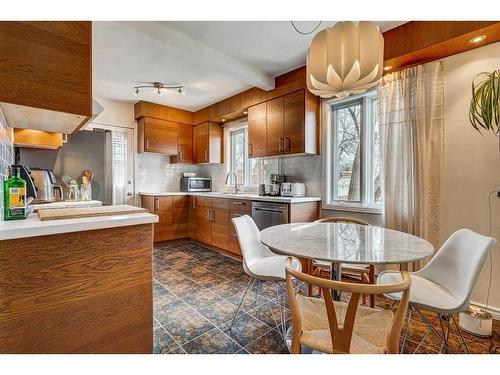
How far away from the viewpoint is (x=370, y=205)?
277 cm

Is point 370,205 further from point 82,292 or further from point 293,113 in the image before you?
point 82,292

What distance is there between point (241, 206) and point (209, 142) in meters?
1.69

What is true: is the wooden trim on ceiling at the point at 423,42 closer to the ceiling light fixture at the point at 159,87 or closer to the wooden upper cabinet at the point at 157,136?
the ceiling light fixture at the point at 159,87

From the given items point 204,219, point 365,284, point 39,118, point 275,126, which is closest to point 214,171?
point 204,219

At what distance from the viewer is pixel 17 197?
1.20m

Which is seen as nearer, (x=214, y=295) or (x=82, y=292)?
(x=82, y=292)

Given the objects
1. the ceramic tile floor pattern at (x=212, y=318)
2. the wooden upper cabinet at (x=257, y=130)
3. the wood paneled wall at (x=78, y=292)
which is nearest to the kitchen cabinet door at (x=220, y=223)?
the ceramic tile floor pattern at (x=212, y=318)

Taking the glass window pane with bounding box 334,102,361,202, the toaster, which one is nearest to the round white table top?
the glass window pane with bounding box 334,102,361,202

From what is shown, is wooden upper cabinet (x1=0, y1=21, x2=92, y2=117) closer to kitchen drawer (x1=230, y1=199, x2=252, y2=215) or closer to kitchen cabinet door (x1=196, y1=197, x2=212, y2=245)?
kitchen drawer (x1=230, y1=199, x2=252, y2=215)

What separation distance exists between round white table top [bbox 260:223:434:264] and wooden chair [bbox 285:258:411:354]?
20 cm

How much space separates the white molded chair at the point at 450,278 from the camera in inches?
49.8
